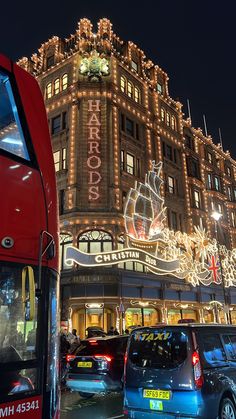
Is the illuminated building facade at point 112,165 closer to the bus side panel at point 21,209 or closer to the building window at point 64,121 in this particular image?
the building window at point 64,121

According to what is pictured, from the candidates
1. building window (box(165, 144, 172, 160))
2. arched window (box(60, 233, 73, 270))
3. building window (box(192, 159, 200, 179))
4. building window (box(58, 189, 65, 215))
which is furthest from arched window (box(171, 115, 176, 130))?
arched window (box(60, 233, 73, 270))

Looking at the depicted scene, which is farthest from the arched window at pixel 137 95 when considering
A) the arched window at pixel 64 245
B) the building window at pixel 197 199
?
the arched window at pixel 64 245

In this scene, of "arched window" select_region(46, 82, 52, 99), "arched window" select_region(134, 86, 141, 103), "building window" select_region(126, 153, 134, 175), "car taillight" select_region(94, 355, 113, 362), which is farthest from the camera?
"arched window" select_region(134, 86, 141, 103)

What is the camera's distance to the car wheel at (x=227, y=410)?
22.8 ft

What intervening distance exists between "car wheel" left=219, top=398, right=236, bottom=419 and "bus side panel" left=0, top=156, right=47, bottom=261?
16.2ft

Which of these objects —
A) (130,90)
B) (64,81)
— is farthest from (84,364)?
(130,90)

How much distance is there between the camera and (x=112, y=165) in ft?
93.1

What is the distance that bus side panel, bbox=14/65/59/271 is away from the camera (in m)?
4.82

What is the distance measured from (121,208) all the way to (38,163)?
75.5ft

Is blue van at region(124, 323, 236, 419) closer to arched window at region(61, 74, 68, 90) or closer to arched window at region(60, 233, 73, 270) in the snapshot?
arched window at region(60, 233, 73, 270)

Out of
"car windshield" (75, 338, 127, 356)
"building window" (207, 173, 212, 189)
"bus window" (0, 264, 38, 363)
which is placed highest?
"building window" (207, 173, 212, 189)

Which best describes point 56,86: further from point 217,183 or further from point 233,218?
point 233,218

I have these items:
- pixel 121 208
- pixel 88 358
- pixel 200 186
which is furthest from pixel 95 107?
pixel 88 358

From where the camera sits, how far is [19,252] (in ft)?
13.7
